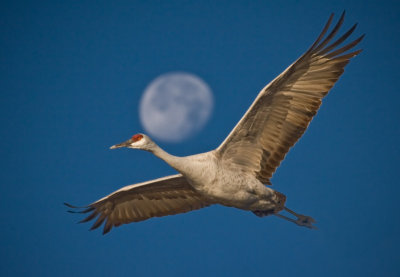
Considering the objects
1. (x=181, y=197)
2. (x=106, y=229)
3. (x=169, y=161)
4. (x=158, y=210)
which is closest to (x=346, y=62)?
(x=169, y=161)

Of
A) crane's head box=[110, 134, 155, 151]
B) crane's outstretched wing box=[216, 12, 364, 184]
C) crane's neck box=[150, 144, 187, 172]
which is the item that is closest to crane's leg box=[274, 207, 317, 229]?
crane's outstretched wing box=[216, 12, 364, 184]

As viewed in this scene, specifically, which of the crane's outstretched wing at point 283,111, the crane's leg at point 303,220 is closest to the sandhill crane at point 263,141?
the crane's outstretched wing at point 283,111

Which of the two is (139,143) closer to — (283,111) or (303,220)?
Answer: (283,111)

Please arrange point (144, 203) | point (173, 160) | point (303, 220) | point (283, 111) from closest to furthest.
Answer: point (173, 160) < point (283, 111) < point (144, 203) < point (303, 220)

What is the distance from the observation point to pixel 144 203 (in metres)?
11.3

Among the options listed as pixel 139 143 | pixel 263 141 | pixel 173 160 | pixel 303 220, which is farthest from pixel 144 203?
pixel 303 220

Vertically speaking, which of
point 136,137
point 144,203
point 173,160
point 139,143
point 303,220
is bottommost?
point 303,220

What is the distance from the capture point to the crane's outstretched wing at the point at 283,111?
9008 millimetres

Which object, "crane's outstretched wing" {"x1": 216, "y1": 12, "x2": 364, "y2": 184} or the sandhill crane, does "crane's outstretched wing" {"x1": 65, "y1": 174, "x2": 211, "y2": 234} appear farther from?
"crane's outstretched wing" {"x1": 216, "y1": 12, "x2": 364, "y2": 184}

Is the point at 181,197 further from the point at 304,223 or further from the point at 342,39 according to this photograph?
the point at 342,39

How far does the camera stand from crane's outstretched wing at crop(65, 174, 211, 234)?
10.8 meters

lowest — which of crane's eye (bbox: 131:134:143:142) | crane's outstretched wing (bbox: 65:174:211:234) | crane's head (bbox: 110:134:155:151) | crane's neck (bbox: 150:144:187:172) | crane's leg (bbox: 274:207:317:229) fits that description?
crane's leg (bbox: 274:207:317:229)

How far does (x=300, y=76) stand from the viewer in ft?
30.4

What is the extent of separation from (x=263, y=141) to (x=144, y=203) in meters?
3.61
